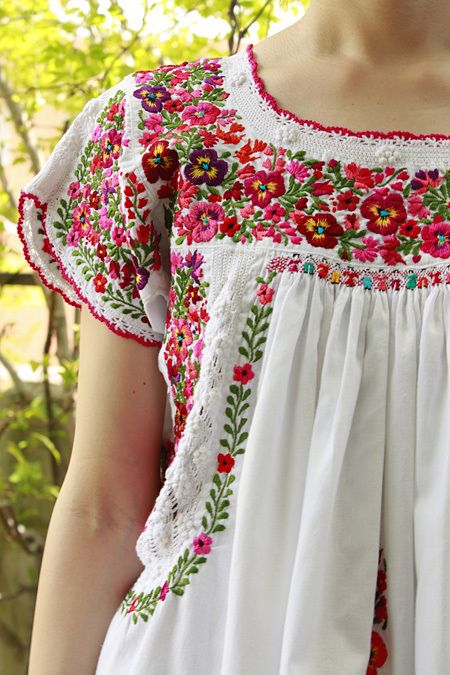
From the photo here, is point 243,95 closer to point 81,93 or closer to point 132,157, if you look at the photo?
point 132,157

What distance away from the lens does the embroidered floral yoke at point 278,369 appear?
0.74 meters

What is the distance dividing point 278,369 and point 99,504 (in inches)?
9.9

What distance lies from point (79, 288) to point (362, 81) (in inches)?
14.1

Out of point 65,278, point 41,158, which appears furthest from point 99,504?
point 41,158

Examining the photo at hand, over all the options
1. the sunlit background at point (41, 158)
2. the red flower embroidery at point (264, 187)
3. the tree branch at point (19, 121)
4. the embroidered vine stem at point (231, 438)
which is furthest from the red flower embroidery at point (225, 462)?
the tree branch at point (19, 121)

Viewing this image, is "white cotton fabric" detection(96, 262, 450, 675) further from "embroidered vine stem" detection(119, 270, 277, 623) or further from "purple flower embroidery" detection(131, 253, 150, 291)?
"purple flower embroidery" detection(131, 253, 150, 291)

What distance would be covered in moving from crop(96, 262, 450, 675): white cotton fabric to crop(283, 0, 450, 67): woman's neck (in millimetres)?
267

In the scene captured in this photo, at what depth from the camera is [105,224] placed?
36.0 inches

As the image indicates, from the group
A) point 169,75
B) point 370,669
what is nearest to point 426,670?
point 370,669

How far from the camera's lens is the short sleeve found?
0.89m

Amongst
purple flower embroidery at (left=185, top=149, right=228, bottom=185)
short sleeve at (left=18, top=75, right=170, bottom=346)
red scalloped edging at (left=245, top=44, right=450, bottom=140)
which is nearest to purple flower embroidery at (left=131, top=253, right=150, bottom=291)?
short sleeve at (left=18, top=75, right=170, bottom=346)

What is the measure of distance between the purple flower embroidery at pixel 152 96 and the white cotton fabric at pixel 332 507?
0.81 ft

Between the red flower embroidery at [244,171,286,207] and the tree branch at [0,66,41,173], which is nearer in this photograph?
the red flower embroidery at [244,171,286,207]

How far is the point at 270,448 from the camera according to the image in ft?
2.53
